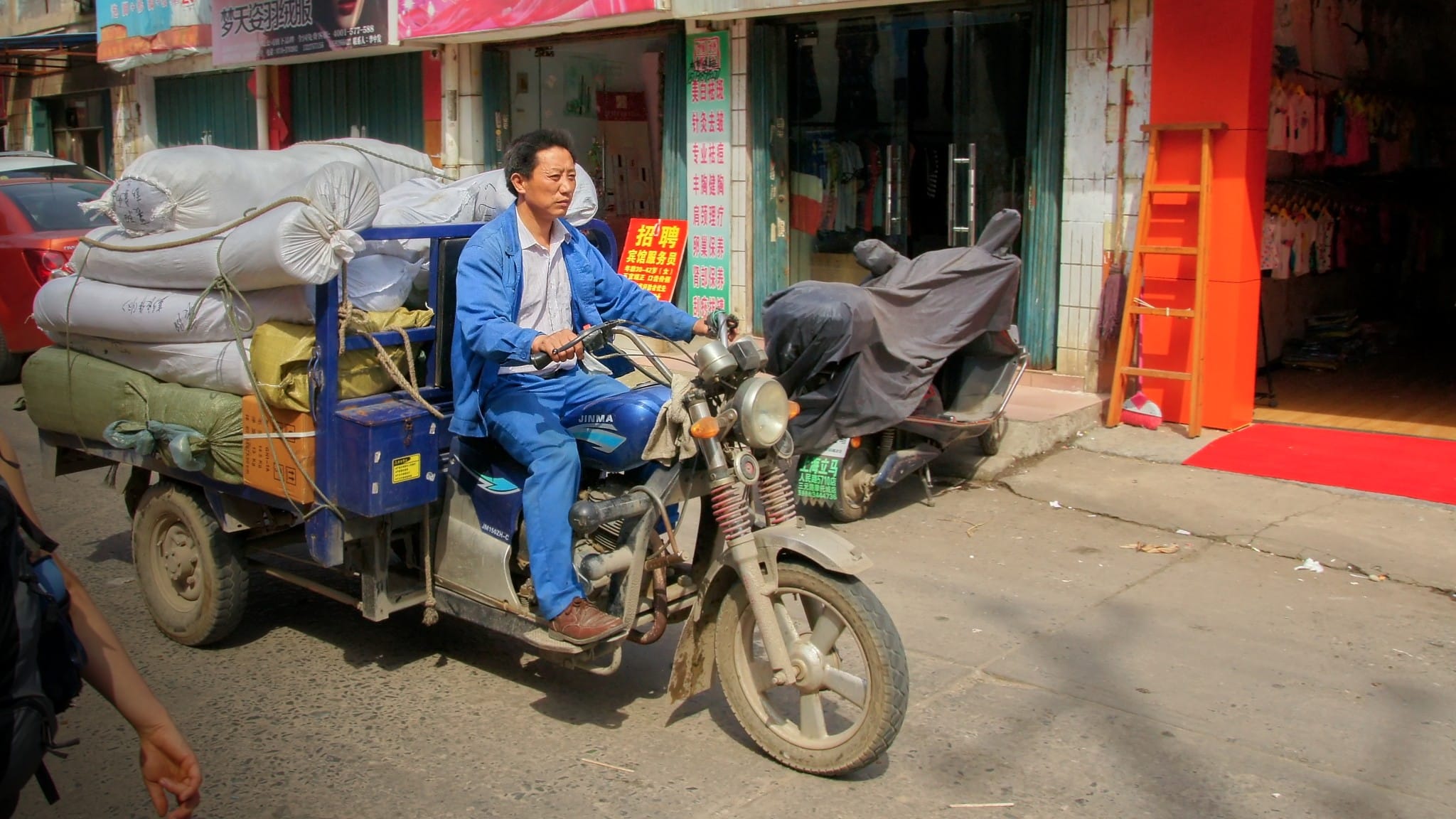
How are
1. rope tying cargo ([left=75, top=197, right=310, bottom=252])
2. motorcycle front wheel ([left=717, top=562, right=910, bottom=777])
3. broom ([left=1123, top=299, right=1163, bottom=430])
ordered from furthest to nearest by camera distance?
broom ([left=1123, top=299, right=1163, bottom=430]), rope tying cargo ([left=75, top=197, right=310, bottom=252]), motorcycle front wheel ([left=717, top=562, right=910, bottom=777])

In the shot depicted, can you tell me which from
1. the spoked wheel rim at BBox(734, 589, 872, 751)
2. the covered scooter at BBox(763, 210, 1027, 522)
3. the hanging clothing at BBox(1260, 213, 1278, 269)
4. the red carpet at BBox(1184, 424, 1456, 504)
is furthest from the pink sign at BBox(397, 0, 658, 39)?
the spoked wheel rim at BBox(734, 589, 872, 751)

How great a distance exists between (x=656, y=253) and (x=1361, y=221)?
578cm

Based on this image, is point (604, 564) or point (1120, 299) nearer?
point (604, 564)

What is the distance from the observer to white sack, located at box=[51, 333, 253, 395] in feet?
14.5

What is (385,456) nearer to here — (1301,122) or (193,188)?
(193,188)

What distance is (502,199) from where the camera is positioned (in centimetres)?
488

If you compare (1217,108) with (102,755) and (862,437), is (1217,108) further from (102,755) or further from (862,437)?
(102,755)

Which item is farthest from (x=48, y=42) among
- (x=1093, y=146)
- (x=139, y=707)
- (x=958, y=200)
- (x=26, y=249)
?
→ (x=139, y=707)

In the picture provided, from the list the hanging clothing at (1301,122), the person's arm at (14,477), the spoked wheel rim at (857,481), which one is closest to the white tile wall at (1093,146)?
the hanging clothing at (1301,122)

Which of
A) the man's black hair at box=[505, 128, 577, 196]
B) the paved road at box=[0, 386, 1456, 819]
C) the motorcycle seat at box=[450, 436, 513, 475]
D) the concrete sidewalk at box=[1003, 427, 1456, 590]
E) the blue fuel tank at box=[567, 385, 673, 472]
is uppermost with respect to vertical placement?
the man's black hair at box=[505, 128, 577, 196]

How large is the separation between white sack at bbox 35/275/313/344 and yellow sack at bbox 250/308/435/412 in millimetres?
73

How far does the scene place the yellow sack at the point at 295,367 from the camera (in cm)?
426

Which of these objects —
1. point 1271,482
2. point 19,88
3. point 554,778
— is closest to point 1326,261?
point 1271,482

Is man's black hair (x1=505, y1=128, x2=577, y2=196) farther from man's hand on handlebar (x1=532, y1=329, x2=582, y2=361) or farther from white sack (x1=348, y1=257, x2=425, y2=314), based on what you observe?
man's hand on handlebar (x1=532, y1=329, x2=582, y2=361)
